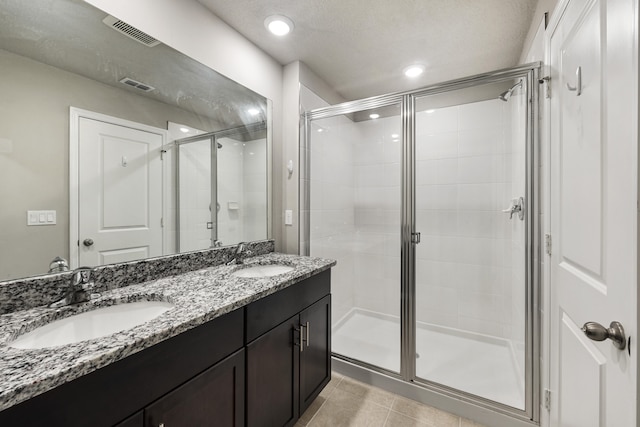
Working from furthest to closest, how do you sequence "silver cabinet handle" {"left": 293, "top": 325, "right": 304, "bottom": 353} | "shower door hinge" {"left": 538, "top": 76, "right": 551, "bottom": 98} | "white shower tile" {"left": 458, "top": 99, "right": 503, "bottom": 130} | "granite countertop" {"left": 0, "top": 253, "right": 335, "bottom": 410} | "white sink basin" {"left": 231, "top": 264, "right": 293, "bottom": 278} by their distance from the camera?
"white shower tile" {"left": 458, "top": 99, "right": 503, "bottom": 130} → "white sink basin" {"left": 231, "top": 264, "right": 293, "bottom": 278} → "silver cabinet handle" {"left": 293, "top": 325, "right": 304, "bottom": 353} → "shower door hinge" {"left": 538, "top": 76, "right": 551, "bottom": 98} → "granite countertop" {"left": 0, "top": 253, "right": 335, "bottom": 410}

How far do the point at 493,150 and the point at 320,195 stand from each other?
4.85 feet

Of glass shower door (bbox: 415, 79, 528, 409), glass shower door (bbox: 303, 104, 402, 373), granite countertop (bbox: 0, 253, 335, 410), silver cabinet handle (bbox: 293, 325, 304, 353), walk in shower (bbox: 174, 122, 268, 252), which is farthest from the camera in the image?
glass shower door (bbox: 303, 104, 402, 373)

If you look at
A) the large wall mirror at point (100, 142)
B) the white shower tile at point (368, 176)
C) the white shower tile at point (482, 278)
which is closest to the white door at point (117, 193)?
the large wall mirror at point (100, 142)

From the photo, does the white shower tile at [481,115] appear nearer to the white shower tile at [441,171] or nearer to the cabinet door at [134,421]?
the white shower tile at [441,171]

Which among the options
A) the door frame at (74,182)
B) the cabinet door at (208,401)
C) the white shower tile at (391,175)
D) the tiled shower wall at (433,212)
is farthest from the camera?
the white shower tile at (391,175)

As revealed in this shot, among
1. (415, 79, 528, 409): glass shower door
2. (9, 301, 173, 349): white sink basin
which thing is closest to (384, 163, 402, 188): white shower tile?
(415, 79, 528, 409): glass shower door

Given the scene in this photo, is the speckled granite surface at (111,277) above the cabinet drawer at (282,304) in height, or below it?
above

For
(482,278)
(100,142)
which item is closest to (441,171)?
(482,278)

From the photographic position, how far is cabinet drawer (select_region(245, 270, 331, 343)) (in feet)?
3.69

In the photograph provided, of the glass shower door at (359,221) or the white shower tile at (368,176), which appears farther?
the white shower tile at (368,176)

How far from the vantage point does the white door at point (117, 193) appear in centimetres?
111

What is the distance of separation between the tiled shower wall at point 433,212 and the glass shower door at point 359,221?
0.01 meters

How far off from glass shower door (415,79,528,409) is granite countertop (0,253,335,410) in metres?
1.36

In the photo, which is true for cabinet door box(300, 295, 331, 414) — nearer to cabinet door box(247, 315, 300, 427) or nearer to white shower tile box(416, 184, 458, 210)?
cabinet door box(247, 315, 300, 427)
